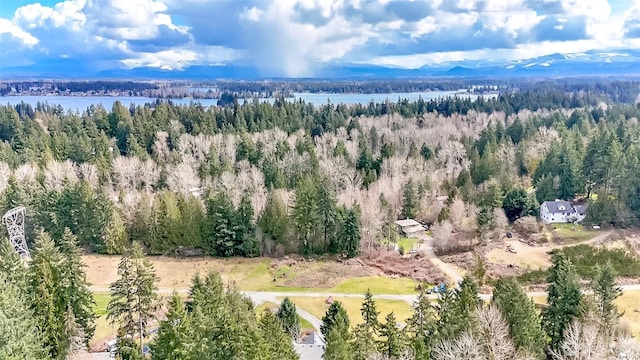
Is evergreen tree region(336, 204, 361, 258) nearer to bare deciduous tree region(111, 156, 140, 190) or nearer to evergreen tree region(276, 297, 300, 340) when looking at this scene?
evergreen tree region(276, 297, 300, 340)

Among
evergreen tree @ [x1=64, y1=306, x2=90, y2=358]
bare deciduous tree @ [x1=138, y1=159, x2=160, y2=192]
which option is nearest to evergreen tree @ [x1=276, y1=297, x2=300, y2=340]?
evergreen tree @ [x1=64, y1=306, x2=90, y2=358]

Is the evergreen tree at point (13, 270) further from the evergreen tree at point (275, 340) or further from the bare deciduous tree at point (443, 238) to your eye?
the bare deciduous tree at point (443, 238)

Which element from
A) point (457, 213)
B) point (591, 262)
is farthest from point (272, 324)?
point (457, 213)

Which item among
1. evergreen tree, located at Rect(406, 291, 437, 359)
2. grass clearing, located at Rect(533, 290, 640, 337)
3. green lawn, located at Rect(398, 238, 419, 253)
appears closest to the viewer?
evergreen tree, located at Rect(406, 291, 437, 359)

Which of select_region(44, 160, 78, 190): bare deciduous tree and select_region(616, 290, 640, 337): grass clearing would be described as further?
select_region(44, 160, 78, 190): bare deciduous tree

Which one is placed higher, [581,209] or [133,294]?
[133,294]

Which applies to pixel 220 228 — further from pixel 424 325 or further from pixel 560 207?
pixel 560 207

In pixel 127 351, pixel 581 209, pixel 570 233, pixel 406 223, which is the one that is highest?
pixel 127 351

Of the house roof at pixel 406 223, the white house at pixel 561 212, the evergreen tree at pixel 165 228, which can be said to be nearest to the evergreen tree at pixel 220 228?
the evergreen tree at pixel 165 228
